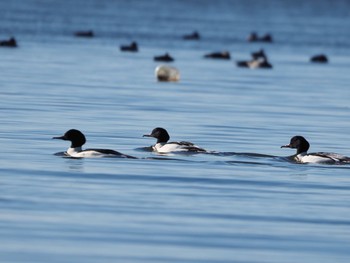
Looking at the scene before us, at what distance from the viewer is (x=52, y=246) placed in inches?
635

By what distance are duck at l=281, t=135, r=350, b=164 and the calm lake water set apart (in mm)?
162

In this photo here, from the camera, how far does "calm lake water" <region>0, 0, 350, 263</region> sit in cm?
1667

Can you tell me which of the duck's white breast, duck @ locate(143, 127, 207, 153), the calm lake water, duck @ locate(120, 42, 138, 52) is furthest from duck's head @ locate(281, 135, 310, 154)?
duck @ locate(120, 42, 138, 52)

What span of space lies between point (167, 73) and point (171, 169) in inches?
964

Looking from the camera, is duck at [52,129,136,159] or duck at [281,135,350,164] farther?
duck at [281,135,350,164]

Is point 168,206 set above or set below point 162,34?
below

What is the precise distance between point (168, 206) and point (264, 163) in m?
5.90

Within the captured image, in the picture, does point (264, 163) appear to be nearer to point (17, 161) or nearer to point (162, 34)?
point (17, 161)

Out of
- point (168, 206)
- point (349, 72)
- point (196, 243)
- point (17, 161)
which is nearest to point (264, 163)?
point (17, 161)

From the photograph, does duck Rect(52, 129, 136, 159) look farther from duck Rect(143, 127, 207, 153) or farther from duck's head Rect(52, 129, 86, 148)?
duck Rect(143, 127, 207, 153)

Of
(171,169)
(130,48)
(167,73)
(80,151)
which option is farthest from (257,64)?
(171,169)

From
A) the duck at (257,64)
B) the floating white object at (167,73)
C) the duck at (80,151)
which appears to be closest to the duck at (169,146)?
the duck at (80,151)

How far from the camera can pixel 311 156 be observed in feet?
82.8

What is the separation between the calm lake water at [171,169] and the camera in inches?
656
